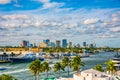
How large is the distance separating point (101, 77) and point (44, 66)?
27.7 meters

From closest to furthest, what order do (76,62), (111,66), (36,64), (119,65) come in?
(36,64) < (111,66) < (76,62) < (119,65)

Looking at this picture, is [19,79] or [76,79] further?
[19,79]

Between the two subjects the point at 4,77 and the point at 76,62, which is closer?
the point at 4,77

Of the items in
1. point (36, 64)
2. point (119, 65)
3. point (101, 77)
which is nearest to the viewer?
point (101, 77)

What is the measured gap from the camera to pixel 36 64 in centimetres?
7006

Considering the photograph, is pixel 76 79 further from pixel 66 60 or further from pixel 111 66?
pixel 66 60

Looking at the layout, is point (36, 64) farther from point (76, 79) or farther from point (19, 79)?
point (19, 79)

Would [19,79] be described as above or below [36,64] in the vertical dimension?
below

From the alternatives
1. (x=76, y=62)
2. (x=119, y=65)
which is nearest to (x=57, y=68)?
(x=76, y=62)

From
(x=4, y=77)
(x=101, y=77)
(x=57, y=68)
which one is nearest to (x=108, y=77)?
(x=101, y=77)

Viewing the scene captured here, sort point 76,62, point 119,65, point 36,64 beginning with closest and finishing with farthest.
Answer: point 36,64
point 76,62
point 119,65

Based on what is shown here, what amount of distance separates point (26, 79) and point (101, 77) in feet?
151

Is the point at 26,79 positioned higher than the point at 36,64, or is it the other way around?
the point at 36,64

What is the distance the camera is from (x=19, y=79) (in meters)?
94.9
